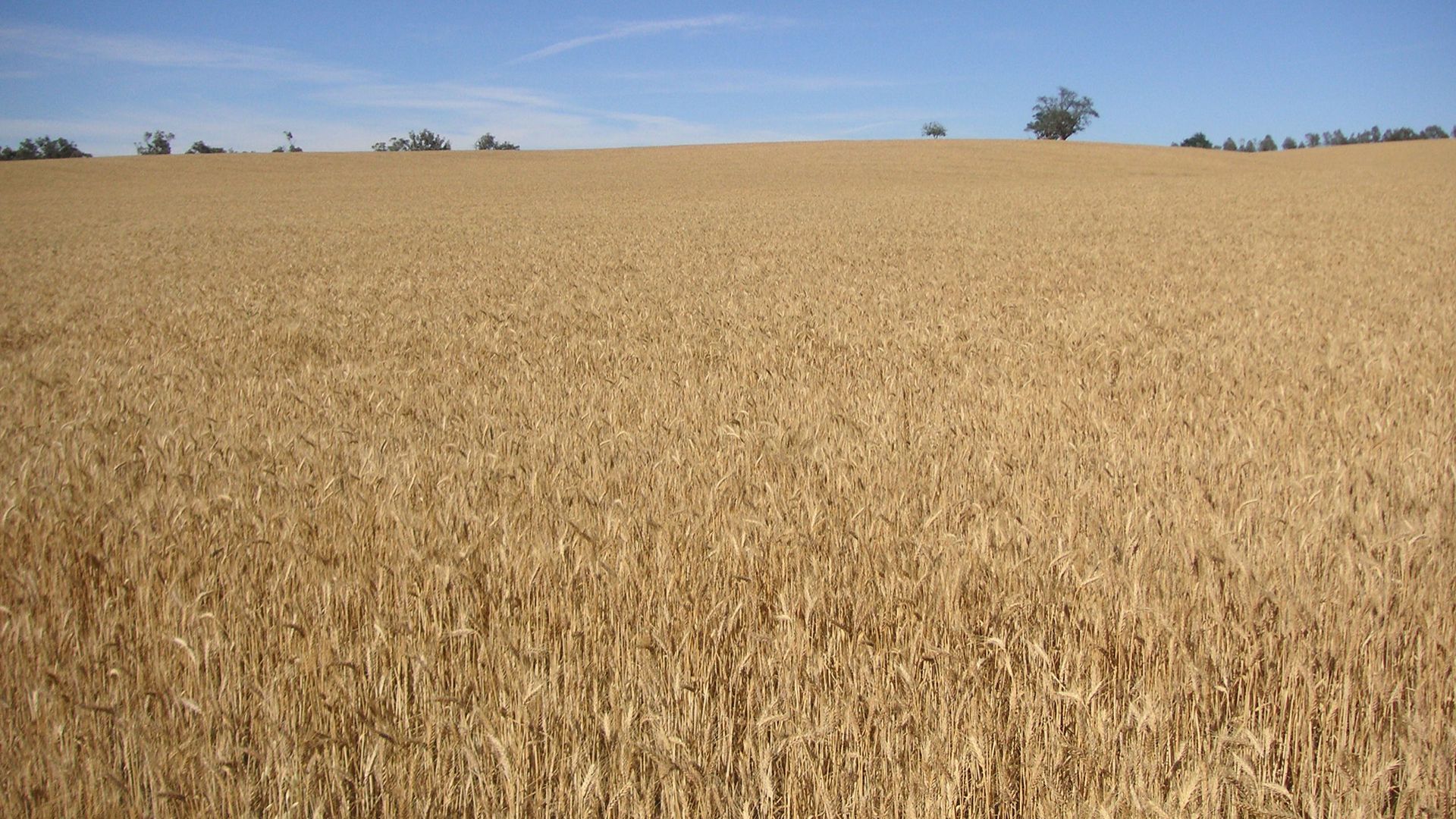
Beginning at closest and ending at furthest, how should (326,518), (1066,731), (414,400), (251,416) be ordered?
(1066,731), (326,518), (251,416), (414,400)

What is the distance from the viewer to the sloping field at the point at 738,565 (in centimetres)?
179

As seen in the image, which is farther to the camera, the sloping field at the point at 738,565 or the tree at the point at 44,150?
the tree at the point at 44,150

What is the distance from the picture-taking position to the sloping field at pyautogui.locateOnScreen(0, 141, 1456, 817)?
70.6 inches

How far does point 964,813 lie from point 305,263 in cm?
1521

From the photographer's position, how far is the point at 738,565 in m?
2.75

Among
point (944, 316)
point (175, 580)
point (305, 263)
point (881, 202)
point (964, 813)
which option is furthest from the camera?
point (881, 202)

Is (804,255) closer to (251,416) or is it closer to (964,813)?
(251,416)

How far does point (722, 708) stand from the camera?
1990mm

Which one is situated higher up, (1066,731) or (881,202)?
(881,202)

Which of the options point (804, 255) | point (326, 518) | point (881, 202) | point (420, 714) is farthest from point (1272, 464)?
point (881, 202)

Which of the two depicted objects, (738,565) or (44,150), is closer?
(738,565)

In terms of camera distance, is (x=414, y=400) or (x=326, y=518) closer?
(x=326, y=518)

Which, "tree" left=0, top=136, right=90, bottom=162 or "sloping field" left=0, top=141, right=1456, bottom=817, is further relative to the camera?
"tree" left=0, top=136, right=90, bottom=162

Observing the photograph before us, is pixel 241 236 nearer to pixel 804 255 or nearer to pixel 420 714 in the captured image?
pixel 804 255
